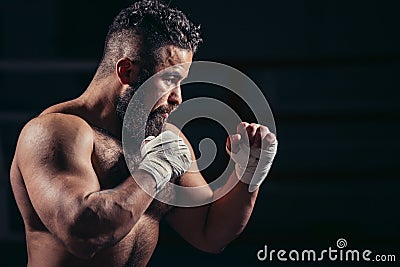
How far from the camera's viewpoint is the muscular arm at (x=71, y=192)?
4.45ft

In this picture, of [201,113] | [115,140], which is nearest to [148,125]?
[115,140]

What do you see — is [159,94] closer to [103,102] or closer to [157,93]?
[157,93]

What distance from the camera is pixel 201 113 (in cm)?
256

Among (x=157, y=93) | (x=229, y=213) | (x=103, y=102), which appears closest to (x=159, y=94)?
(x=157, y=93)

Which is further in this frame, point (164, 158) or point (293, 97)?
point (293, 97)

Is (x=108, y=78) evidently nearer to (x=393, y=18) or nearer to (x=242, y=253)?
(x=242, y=253)

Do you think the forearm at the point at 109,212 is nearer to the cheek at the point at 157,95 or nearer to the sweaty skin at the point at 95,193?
the sweaty skin at the point at 95,193

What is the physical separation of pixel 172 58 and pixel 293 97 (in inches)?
125

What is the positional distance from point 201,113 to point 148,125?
3.08 ft

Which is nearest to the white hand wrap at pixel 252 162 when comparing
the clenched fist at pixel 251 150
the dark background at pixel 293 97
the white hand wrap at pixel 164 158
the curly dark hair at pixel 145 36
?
the clenched fist at pixel 251 150

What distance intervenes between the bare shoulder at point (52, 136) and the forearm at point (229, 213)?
0.40 metres

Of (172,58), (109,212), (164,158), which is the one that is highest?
(172,58)

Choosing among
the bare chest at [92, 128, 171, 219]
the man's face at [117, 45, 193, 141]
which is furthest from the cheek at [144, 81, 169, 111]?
the bare chest at [92, 128, 171, 219]

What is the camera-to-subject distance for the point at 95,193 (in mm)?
1365
